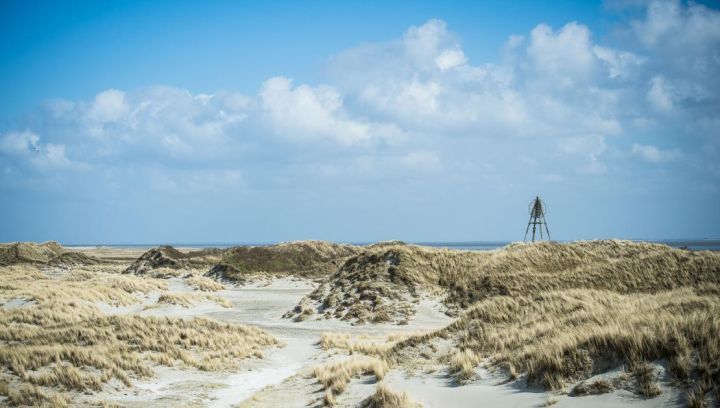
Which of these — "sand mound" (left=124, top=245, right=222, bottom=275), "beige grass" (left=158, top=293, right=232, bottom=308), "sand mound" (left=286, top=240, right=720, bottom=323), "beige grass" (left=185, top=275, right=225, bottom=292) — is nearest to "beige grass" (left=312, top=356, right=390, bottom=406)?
"sand mound" (left=286, top=240, right=720, bottom=323)

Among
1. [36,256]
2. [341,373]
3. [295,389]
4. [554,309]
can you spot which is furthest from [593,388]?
[36,256]

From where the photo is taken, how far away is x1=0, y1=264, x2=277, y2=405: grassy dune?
11.9m

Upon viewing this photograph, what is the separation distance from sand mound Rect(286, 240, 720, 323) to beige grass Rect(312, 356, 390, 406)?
1291cm

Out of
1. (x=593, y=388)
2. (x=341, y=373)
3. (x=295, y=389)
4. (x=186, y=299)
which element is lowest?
(x=186, y=299)

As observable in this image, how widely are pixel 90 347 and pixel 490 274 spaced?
21796 mm

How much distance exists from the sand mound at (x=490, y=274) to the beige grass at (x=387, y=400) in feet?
52.9

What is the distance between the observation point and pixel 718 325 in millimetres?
8227

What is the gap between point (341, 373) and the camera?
12188 millimetres

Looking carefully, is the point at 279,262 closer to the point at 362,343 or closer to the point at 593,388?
the point at 362,343

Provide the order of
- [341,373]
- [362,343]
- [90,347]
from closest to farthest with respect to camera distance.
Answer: [341,373]
[90,347]
[362,343]

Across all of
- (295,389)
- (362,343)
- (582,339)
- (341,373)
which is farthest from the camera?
(362,343)

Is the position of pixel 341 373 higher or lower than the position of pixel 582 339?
lower

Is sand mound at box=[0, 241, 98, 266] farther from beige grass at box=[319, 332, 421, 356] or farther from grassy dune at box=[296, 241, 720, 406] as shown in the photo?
beige grass at box=[319, 332, 421, 356]

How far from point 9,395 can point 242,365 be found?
638 cm
